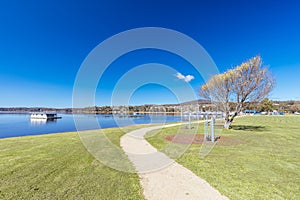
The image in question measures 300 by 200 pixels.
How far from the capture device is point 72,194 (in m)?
3.89

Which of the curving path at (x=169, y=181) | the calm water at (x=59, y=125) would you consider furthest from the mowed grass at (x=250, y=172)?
the calm water at (x=59, y=125)

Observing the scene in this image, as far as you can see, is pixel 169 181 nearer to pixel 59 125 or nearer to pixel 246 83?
pixel 246 83

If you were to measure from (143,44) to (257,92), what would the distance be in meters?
11.8

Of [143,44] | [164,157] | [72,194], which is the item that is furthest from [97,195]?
[143,44]

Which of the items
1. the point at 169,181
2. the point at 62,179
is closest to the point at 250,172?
the point at 169,181

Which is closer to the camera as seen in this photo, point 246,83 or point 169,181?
point 169,181

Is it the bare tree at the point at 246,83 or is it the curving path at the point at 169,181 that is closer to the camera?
the curving path at the point at 169,181

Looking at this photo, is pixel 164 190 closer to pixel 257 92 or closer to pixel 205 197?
pixel 205 197

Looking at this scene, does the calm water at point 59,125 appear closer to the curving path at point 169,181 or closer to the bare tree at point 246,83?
the bare tree at point 246,83

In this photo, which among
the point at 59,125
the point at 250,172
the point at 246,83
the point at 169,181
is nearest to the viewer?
the point at 169,181

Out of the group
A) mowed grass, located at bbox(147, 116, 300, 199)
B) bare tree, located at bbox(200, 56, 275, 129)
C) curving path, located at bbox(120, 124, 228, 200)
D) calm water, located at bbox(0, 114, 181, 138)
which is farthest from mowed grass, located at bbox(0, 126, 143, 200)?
calm water, located at bbox(0, 114, 181, 138)

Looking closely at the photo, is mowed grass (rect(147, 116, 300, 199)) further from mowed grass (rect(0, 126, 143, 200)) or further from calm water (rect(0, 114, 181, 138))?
calm water (rect(0, 114, 181, 138))

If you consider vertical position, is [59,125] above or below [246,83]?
below

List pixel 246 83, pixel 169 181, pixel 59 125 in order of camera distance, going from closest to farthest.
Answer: pixel 169 181, pixel 246 83, pixel 59 125
